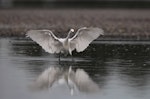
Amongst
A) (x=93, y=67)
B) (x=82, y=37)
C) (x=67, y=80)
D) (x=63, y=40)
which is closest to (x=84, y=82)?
(x=67, y=80)

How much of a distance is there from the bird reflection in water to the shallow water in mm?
178

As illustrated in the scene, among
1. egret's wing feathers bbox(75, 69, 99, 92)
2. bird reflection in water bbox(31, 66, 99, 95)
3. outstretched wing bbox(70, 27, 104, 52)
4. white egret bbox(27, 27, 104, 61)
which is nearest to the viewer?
egret's wing feathers bbox(75, 69, 99, 92)

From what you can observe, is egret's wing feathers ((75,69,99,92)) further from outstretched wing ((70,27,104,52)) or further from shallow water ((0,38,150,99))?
outstretched wing ((70,27,104,52))

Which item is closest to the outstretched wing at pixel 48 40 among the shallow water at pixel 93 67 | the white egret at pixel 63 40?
the white egret at pixel 63 40

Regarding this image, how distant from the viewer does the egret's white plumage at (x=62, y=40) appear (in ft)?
64.5

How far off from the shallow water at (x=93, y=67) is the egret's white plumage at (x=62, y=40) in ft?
1.38

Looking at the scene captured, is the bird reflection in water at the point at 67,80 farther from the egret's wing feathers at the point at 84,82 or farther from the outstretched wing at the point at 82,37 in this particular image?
the outstretched wing at the point at 82,37

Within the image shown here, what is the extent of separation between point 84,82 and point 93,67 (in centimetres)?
274

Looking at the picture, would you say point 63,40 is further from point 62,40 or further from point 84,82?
point 84,82

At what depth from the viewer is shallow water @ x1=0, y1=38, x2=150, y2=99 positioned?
1407 cm

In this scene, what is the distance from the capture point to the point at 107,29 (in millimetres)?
34844

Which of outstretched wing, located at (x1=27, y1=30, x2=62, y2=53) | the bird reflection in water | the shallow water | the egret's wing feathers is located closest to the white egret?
outstretched wing, located at (x1=27, y1=30, x2=62, y2=53)

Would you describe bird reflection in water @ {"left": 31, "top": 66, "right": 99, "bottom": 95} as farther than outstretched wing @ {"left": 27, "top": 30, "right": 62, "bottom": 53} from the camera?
No

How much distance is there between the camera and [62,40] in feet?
64.4
